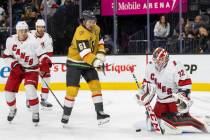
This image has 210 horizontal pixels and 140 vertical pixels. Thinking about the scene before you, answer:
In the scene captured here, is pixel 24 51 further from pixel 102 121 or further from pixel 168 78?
pixel 168 78

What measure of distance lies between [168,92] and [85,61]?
2.78ft

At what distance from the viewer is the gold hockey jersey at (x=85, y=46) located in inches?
220

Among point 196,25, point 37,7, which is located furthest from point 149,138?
point 37,7

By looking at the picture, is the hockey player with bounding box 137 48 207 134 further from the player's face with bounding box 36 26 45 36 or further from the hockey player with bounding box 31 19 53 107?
the player's face with bounding box 36 26 45 36

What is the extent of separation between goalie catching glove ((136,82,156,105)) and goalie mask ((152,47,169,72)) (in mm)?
190

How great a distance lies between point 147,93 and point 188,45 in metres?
4.24

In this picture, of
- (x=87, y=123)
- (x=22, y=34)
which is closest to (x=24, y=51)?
(x=22, y=34)

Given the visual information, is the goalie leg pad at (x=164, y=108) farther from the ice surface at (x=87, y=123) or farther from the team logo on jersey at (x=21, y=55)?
the team logo on jersey at (x=21, y=55)

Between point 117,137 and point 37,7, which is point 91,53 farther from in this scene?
point 37,7

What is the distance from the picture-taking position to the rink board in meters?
8.92

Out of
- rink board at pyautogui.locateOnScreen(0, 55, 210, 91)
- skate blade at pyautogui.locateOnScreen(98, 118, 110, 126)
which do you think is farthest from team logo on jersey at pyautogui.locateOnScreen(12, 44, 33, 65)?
rink board at pyautogui.locateOnScreen(0, 55, 210, 91)

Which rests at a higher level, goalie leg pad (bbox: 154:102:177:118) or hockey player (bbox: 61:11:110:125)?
hockey player (bbox: 61:11:110:125)

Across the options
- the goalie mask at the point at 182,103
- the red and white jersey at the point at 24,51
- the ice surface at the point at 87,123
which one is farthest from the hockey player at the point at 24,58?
the goalie mask at the point at 182,103

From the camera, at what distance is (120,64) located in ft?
30.6
